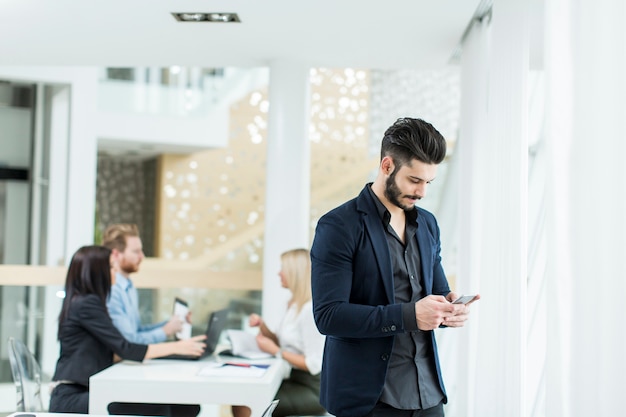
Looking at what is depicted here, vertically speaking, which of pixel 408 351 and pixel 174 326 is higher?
pixel 408 351

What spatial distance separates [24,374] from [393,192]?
2493mm

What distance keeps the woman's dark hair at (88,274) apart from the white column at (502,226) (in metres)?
1.89

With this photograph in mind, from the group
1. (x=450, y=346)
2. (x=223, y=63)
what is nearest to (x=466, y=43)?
(x=223, y=63)

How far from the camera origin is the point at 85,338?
388cm

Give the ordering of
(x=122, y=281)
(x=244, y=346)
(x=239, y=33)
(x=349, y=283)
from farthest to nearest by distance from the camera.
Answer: (x=239, y=33), (x=122, y=281), (x=244, y=346), (x=349, y=283)

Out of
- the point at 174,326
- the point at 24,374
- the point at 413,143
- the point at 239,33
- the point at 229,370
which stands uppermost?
the point at 239,33

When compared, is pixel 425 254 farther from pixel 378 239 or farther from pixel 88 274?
pixel 88 274

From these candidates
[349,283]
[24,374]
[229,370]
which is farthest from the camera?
[24,374]

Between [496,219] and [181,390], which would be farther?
[496,219]

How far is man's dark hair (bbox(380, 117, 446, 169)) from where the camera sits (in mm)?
2348

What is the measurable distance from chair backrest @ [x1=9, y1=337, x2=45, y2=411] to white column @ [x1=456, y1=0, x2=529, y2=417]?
2.27 m

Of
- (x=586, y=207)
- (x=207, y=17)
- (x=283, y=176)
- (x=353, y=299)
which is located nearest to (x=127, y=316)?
(x=283, y=176)

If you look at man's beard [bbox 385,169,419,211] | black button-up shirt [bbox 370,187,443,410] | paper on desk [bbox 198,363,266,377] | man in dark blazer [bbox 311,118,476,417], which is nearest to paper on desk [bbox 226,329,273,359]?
paper on desk [bbox 198,363,266,377]

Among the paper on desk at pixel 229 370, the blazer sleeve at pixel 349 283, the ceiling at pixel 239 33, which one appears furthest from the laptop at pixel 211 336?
the blazer sleeve at pixel 349 283
